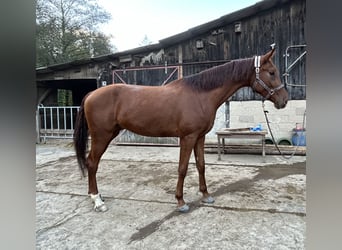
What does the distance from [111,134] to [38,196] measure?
98 centimetres

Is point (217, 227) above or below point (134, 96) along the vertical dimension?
below

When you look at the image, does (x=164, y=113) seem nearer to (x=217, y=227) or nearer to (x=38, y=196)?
(x=217, y=227)

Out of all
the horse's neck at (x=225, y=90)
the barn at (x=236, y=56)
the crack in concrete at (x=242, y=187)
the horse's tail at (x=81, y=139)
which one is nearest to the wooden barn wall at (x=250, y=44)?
the barn at (x=236, y=56)

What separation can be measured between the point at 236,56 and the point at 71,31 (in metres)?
5.95

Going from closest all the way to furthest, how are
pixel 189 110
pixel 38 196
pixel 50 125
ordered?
pixel 189 110
pixel 38 196
pixel 50 125

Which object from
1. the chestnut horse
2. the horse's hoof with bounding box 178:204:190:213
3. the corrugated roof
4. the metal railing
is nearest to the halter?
the chestnut horse

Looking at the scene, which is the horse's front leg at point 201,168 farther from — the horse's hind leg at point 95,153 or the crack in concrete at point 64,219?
the crack in concrete at point 64,219

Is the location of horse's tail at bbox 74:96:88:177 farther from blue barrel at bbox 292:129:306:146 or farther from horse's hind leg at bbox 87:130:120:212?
blue barrel at bbox 292:129:306:146

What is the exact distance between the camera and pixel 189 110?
1994mm

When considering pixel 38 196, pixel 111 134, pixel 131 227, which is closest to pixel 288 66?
pixel 111 134

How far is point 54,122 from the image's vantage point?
5961 millimetres

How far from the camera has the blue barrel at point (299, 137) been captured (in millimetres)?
4238

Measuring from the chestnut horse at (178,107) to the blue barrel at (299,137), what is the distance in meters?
2.64
